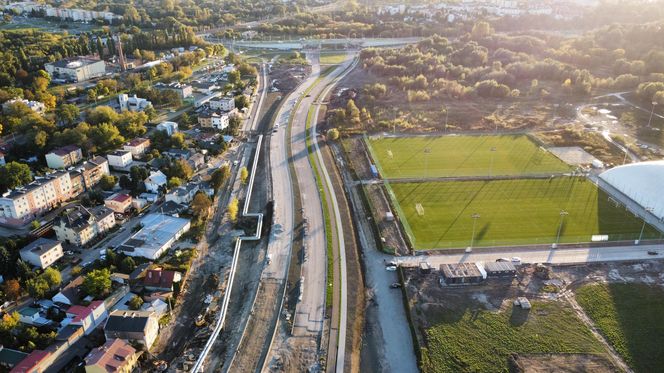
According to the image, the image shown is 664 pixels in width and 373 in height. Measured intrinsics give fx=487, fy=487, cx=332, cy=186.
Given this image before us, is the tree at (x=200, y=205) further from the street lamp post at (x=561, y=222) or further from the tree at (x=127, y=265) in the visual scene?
the street lamp post at (x=561, y=222)

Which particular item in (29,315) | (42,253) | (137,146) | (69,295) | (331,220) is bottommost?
(29,315)

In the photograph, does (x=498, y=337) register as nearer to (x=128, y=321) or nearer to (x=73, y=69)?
(x=128, y=321)

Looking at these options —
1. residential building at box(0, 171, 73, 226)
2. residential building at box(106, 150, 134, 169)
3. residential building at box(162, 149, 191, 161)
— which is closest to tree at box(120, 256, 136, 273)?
residential building at box(0, 171, 73, 226)

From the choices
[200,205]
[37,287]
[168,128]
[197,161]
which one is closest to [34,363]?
[37,287]

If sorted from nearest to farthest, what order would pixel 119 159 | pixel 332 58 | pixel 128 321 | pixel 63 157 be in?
pixel 128 321 → pixel 63 157 → pixel 119 159 → pixel 332 58

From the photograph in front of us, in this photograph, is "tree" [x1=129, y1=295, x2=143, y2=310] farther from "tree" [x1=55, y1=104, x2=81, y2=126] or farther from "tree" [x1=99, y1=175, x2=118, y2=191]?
"tree" [x1=55, y1=104, x2=81, y2=126]
